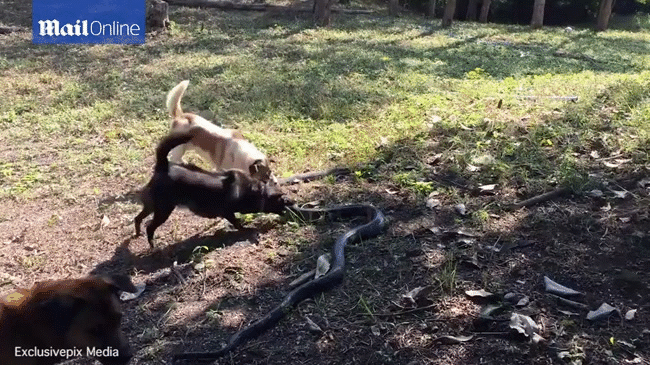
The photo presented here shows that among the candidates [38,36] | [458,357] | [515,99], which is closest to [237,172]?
[458,357]

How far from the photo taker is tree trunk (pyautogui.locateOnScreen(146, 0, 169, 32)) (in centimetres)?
1440

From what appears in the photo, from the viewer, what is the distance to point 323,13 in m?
17.0

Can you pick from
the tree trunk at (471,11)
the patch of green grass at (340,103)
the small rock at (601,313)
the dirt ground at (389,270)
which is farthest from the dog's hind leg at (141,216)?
the tree trunk at (471,11)

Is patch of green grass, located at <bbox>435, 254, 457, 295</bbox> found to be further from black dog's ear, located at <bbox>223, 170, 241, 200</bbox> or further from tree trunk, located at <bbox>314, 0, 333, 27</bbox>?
tree trunk, located at <bbox>314, 0, 333, 27</bbox>

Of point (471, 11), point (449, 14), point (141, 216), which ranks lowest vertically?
point (141, 216)

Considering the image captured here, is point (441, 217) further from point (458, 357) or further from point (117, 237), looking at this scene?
point (117, 237)

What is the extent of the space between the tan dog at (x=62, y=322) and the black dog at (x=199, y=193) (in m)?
1.78

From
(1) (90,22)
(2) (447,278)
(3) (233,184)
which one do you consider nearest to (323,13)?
(1) (90,22)

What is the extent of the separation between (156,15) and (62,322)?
12.6 m

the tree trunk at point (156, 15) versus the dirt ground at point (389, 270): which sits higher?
the tree trunk at point (156, 15)

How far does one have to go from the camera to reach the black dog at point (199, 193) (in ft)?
16.1

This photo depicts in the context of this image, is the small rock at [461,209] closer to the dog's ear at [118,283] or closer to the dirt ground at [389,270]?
the dirt ground at [389,270]

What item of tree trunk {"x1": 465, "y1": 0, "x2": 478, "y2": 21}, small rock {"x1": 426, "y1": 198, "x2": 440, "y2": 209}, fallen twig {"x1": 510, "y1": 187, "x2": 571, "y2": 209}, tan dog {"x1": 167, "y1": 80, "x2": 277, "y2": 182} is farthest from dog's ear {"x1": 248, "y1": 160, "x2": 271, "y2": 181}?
tree trunk {"x1": 465, "y1": 0, "x2": 478, "y2": 21}

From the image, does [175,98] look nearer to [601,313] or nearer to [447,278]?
[447,278]
